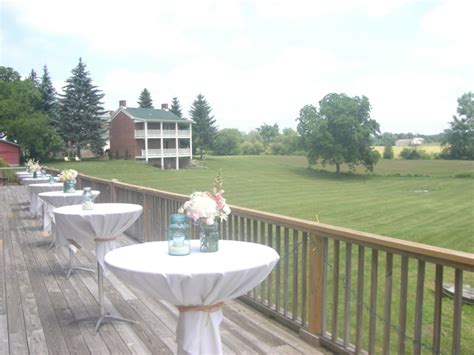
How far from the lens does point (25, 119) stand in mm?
38125

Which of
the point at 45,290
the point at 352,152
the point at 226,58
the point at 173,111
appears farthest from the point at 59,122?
the point at 45,290

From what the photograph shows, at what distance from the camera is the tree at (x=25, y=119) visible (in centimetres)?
3794

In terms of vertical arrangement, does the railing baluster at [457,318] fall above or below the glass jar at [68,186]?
below

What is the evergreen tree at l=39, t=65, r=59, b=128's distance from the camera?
43.3 m

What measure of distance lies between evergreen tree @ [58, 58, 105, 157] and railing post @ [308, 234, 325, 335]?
42.8 metres

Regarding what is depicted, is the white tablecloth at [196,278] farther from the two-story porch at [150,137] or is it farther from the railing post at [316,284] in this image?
the two-story porch at [150,137]

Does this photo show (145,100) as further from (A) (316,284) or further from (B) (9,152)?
(A) (316,284)

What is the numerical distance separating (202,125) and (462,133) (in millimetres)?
32307

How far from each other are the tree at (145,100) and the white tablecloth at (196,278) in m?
55.5

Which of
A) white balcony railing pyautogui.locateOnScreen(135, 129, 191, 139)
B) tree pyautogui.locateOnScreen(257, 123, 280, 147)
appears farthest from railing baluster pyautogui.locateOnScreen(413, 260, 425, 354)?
tree pyautogui.locateOnScreen(257, 123, 280, 147)

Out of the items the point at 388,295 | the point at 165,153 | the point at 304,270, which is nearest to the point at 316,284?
the point at 304,270

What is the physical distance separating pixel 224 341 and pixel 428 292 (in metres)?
4.85

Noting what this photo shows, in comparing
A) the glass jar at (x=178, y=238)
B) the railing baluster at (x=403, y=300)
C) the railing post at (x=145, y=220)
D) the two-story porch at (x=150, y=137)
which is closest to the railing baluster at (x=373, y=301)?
the railing baluster at (x=403, y=300)

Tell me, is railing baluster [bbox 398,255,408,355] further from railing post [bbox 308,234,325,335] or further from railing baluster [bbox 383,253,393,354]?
railing post [bbox 308,234,325,335]
